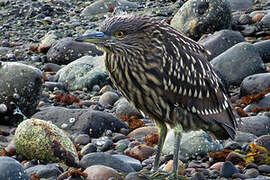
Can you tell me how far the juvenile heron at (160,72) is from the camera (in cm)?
617

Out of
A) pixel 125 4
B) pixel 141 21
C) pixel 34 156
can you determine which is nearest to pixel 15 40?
pixel 125 4

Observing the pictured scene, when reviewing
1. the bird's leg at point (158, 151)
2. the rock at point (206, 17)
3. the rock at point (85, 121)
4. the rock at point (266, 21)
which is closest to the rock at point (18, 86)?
the rock at point (85, 121)

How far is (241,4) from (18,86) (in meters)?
8.76

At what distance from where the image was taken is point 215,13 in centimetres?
1449

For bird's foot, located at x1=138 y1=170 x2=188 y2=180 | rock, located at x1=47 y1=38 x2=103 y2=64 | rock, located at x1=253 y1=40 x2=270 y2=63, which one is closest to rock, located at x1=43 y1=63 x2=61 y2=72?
rock, located at x1=47 y1=38 x2=103 y2=64

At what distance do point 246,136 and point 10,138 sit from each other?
3588 millimetres

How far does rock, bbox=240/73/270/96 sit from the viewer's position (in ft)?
34.2

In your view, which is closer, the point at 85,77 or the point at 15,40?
the point at 85,77

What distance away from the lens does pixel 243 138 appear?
8.15 metres

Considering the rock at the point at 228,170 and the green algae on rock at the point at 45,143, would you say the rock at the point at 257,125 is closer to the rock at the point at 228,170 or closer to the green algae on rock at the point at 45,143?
the rock at the point at 228,170

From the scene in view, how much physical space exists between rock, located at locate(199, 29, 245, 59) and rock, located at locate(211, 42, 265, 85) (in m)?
1.19

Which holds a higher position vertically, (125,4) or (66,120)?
(66,120)

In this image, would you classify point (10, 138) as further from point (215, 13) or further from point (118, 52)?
point (215, 13)

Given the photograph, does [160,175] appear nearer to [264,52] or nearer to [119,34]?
[119,34]
